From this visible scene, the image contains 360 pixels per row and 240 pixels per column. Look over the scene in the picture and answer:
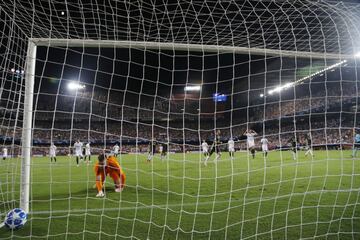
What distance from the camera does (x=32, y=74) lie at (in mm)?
5422

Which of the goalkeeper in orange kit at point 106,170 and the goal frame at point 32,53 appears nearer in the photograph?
the goal frame at point 32,53

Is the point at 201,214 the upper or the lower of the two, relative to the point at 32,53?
lower

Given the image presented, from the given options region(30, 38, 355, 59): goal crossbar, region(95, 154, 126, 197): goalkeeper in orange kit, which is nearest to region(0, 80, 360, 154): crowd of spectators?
region(95, 154, 126, 197): goalkeeper in orange kit

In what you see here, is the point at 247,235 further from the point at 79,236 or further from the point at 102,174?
the point at 102,174

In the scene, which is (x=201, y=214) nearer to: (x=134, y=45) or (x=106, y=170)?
(x=134, y=45)

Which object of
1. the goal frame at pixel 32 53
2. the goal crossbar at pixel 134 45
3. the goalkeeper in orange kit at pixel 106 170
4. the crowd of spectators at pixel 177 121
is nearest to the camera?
the goal frame at pixel 32 53

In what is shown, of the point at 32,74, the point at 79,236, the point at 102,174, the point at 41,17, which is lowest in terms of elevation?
the point at 79,236

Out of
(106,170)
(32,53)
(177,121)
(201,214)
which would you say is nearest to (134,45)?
(32,53)

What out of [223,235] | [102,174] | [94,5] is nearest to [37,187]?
[102,174]

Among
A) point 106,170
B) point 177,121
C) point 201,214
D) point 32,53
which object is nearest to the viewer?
point 32,53

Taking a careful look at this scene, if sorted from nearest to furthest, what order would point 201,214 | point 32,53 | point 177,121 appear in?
point 32,53 → point 201,214 → point 177,121

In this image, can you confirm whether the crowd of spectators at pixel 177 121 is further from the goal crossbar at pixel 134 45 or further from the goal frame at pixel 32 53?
the goal frame at pixel 32 53

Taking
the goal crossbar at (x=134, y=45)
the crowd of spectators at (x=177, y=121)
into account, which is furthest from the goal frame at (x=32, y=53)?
the crowd of spectators at (x=177, y=121)

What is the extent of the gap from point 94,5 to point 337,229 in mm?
5359
